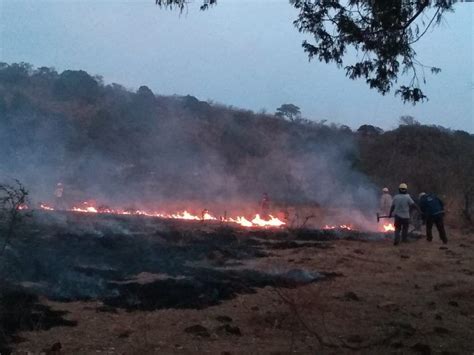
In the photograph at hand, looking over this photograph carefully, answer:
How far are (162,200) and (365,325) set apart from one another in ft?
79.6

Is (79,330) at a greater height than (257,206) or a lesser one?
lesser

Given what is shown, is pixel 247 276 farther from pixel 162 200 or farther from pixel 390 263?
pixel 162 200

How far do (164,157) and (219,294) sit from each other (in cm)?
2944

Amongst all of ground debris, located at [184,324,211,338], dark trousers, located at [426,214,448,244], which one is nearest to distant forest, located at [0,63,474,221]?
dark trousers, located at [426,214,448,244]

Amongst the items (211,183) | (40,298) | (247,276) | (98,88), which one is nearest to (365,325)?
(247,276)

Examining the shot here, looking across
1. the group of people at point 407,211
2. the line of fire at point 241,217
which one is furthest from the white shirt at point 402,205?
the line of fire at point 241,217

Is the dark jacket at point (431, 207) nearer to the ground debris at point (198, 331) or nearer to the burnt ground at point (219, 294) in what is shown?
the burnt ground at point (219, 294)

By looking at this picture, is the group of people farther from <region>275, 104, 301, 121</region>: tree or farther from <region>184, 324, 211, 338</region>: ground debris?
<region>275, 104, 301, 121</region>: tree

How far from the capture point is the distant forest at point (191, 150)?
103 ft

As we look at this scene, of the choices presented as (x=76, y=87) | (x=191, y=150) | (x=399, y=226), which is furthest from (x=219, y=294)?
(x=76, y=87)

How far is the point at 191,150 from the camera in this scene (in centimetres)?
4009

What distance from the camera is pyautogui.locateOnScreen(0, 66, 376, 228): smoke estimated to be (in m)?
31.2

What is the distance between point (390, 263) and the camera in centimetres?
1298

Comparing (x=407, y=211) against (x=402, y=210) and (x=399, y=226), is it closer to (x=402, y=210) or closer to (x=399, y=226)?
(x=402, y=210)
